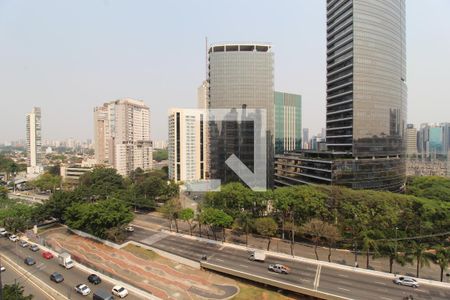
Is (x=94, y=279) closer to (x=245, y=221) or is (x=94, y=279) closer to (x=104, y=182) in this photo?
(x=245, y=221)

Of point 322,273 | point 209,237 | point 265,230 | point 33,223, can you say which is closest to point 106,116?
point 33,223

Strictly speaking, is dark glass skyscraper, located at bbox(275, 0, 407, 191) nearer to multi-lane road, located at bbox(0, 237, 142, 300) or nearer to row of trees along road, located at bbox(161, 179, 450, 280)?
row of trees along road, located at bbox(161, 179, 450, 280)

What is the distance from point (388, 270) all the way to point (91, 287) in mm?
28975

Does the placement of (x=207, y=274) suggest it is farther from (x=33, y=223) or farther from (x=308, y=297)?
(x=33, y=223)

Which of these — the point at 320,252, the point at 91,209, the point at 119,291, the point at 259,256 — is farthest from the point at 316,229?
the point at 91,209

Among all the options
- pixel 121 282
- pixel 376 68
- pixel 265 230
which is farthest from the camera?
pixel 376 68

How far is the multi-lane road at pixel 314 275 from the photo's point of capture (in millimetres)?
22642

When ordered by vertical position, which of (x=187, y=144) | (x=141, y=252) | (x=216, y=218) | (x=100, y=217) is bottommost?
(x=141, y=252)

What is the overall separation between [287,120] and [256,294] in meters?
89.4

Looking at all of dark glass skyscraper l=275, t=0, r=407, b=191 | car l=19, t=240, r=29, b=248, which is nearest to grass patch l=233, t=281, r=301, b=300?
dark glass skyscraper l=275, t=0, r=407, b=191

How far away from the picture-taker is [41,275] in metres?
26.8

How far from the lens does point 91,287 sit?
2467 cm

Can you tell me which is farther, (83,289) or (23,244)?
(23,244)

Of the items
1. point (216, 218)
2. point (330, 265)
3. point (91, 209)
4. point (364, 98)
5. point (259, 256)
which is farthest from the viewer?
point (364, 98)
